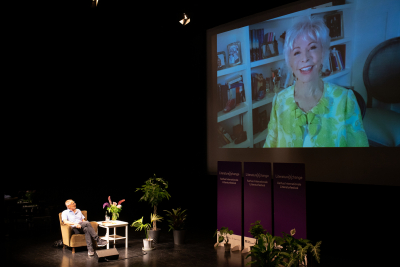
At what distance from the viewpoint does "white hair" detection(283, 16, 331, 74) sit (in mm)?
6621

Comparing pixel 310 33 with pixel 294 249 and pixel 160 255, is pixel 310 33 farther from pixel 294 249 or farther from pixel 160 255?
pixel 160 255

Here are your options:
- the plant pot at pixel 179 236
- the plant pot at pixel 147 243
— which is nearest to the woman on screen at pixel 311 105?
the plant pot at pixel 179 236

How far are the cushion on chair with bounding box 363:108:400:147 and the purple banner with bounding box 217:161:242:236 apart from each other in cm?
231

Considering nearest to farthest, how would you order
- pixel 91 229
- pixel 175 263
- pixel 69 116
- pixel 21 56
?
1. pixel 175 263
2. pixel 91 229
3. pixel 21 56
4. pixel 69 116

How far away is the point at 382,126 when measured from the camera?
5859 millimetres

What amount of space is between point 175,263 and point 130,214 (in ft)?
12.1

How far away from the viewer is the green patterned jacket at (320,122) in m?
6.25

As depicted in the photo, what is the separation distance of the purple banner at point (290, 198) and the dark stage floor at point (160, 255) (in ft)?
→ 2.30

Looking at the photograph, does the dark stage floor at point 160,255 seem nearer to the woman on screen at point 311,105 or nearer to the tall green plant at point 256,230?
the tall green plant at point 256,230

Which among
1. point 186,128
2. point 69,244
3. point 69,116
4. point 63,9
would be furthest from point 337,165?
point 63,9

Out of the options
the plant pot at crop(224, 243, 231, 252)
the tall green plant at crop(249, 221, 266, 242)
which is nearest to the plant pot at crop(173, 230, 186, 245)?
the plant pot at crop(224, 243, 231, 252)

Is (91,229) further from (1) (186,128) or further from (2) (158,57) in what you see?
(2) (158,57)

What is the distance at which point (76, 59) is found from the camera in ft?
27.3

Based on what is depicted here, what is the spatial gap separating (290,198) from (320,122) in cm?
151
